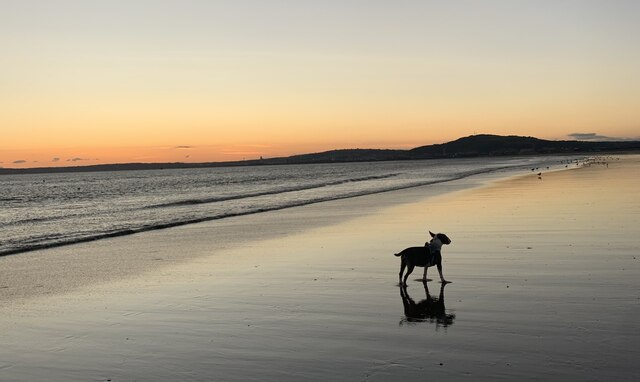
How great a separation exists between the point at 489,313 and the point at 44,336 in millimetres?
6027

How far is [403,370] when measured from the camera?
21.2ft

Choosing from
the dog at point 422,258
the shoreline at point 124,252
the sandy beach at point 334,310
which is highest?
the dog at point 422,258

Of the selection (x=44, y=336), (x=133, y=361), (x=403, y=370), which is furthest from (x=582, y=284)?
(x=44, y=336)

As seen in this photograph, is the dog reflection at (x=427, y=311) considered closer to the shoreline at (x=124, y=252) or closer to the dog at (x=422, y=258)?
the dog at (x=422, y=258)

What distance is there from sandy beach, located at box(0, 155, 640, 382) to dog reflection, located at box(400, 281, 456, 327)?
0.10 ft

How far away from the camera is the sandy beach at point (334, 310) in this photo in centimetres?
671

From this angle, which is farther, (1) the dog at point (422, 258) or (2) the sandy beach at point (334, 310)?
Result: (1) the dog at point (422, 258)

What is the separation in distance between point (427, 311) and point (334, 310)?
1.34m

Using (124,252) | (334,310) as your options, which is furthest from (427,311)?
(124,252)

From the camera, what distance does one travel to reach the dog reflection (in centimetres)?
849

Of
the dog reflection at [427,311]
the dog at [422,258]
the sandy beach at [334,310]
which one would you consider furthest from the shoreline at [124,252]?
the dog reflection at [427,311]

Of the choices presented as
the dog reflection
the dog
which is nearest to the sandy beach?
the dog reflection

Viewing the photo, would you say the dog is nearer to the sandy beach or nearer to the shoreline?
the sandy beach

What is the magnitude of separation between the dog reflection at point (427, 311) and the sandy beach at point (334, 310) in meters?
0.03
